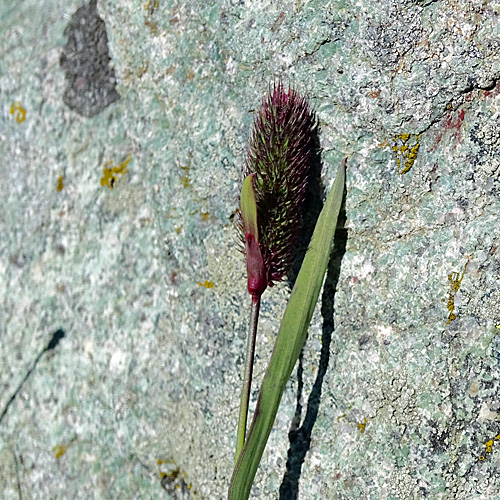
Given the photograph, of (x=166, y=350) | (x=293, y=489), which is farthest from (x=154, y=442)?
A: (x=293, y=489)

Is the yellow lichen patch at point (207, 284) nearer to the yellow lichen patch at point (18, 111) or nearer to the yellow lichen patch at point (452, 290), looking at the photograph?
the yellow lichen patch at point (452, 290)

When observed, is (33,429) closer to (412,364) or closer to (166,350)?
(166,350)

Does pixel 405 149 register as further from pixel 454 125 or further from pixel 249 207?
pixel 249 207

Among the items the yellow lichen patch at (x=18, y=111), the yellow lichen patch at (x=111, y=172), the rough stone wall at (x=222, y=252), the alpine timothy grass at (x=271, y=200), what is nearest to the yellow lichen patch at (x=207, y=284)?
the rough stone wall at (x=222, y=252)

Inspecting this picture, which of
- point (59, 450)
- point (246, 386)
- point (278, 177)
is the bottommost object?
point (59, 450)

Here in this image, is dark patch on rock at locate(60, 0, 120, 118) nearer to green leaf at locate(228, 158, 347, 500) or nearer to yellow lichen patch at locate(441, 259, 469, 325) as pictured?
green leaf at locate(228, 158, 347, 500)

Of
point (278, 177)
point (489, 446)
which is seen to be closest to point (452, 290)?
Answer: point (489, 446)

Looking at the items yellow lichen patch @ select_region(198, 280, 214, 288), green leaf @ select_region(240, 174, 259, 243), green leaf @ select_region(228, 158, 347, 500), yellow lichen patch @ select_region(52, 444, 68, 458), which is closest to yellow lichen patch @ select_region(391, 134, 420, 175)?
green leaf @ select_region(228, 158, 347, 500)
